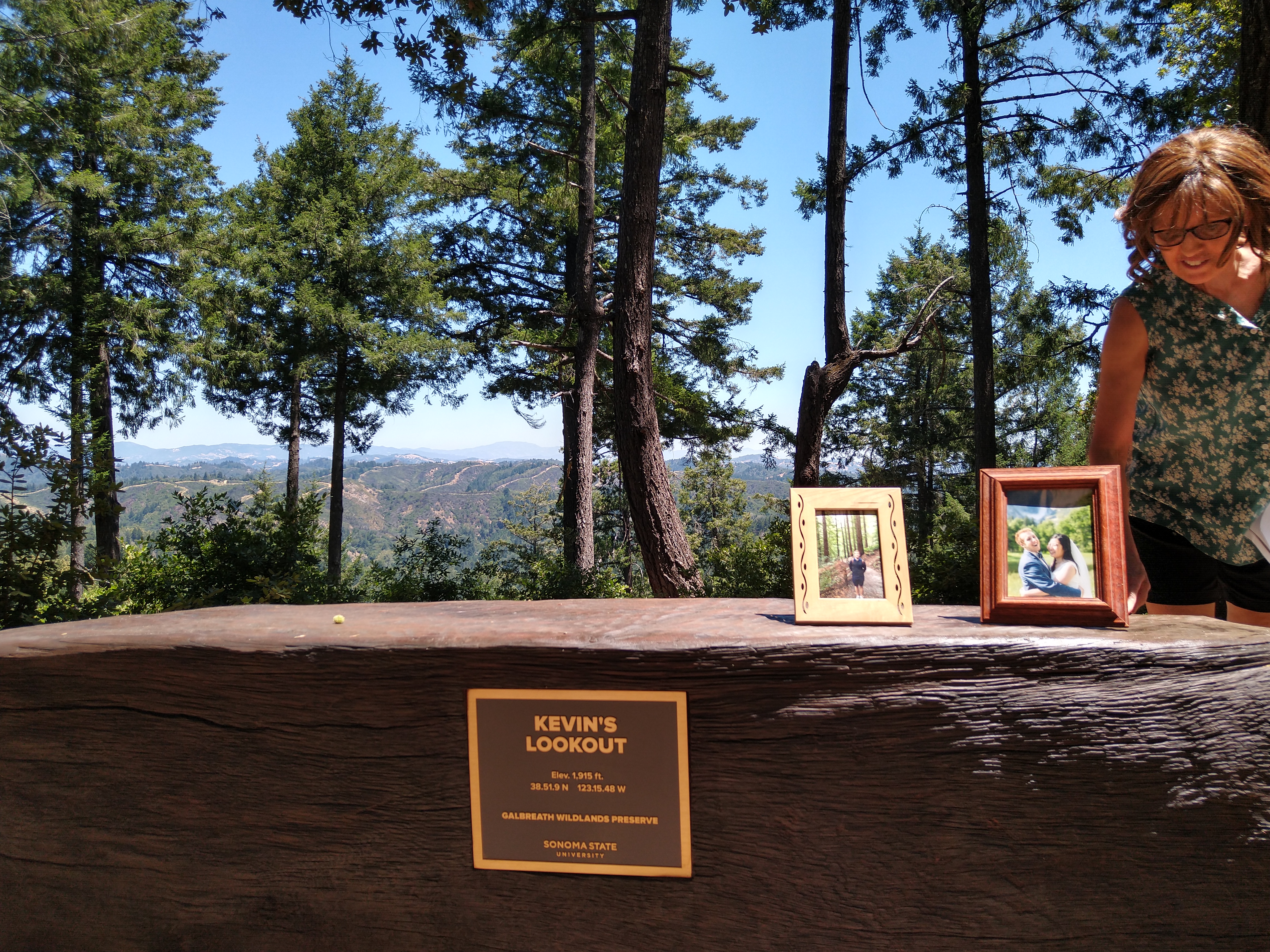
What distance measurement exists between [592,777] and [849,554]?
823mm

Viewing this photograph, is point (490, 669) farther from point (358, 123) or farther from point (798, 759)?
point (358, 123)

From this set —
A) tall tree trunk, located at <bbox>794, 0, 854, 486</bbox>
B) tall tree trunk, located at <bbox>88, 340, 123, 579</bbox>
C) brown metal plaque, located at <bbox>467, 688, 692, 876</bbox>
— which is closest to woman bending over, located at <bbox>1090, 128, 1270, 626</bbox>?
brown metal plaque, located at <bbox>467, 688, 692, 876</bbox>

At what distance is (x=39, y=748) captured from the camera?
2105 mm

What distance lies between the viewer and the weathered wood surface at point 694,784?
5.20 ft

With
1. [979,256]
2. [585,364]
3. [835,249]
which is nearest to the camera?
[835,249]

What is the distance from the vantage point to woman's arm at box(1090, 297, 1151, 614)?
163 cm

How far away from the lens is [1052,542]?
5.41ft

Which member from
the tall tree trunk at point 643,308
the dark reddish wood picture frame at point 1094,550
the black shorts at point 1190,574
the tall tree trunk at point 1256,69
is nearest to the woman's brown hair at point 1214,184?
the dark reddish wood picture frame at point 1094,550

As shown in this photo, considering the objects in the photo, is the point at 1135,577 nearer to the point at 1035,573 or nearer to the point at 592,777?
the point at 1035,573

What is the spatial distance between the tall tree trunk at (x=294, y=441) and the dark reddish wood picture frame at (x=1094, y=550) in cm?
1702

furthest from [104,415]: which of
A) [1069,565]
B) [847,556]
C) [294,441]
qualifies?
[1069,565]

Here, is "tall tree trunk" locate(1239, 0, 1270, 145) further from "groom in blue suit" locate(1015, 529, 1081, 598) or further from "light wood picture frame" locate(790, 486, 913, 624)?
"light wood picture frame" locate(790, 486, 913, 624)

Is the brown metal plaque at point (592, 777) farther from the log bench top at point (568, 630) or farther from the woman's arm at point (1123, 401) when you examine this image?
the woman's arm at point (1123, 401)

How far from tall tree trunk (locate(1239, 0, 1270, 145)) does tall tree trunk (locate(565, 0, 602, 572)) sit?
6.89m
